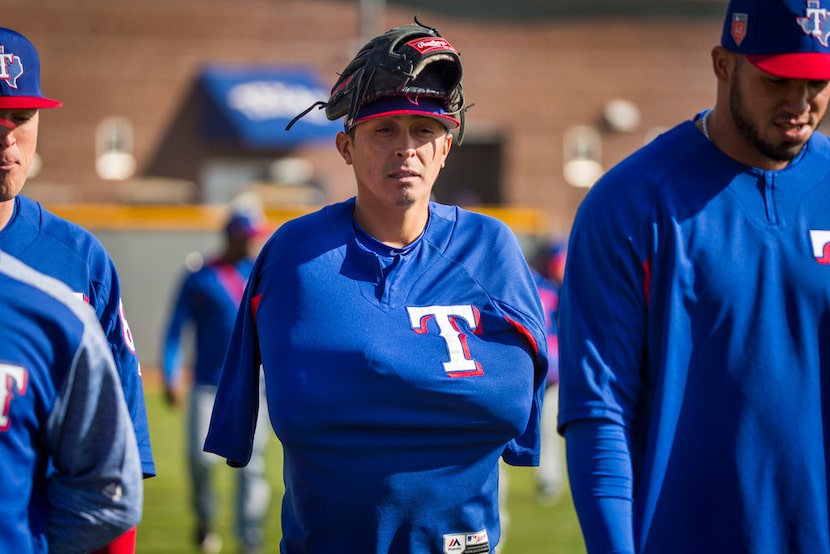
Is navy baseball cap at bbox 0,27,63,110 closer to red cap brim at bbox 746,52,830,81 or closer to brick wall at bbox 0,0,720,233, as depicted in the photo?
red cap brim at bbox 746,52,830,81

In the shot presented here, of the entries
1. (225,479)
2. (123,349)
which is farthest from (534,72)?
(123,349)

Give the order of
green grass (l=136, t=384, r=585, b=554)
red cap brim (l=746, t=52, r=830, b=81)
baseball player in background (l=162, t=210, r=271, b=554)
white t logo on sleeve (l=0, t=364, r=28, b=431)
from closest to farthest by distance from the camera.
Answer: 1. white t logo on sleeve (l=0, t=364, r=28, b=431)
2. red cap brim (l=746, t=52, r=830, b=81)
3. baseball player in background (l=162, t=210, r=271, b=554)
4. green grass (l=136, t=384, r=585, b=554)

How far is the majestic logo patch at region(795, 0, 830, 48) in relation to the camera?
11.4 feet

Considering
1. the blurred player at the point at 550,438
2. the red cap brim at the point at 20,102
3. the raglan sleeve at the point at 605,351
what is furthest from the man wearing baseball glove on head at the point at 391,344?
the blurred player at the point at 550,438

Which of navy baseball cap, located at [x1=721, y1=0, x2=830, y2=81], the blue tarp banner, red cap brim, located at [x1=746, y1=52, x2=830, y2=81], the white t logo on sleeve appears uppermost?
the blue tarp banner

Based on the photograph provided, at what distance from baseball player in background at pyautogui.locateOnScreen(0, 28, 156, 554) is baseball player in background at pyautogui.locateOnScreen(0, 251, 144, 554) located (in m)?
1.12

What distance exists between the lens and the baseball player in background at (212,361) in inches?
356

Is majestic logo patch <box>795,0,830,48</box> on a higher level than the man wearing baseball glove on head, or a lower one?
higher

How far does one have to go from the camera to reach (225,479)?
502 inches

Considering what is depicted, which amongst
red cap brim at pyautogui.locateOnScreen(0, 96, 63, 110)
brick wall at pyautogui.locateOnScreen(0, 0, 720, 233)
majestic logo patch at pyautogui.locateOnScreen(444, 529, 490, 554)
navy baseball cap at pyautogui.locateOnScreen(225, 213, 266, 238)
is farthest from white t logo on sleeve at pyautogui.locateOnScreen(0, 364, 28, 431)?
brick wall at pyautogui.locateOnScreen(0, 0, 720, 233)

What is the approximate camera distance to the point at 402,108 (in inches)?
149

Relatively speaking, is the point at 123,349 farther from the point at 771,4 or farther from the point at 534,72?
the point at 534,72

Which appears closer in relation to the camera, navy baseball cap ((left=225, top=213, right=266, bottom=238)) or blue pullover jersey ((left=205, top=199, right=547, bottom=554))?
blue pullover jersey ((left=205, top=199, right=547, bottom=554))

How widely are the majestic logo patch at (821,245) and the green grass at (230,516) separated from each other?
6056 millimetres
